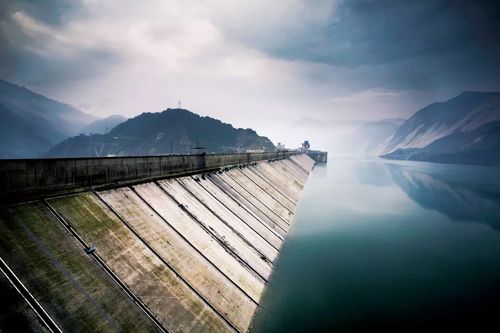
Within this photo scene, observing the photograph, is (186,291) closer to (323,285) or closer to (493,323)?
(323,285)

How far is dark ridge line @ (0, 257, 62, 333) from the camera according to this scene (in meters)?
7.03

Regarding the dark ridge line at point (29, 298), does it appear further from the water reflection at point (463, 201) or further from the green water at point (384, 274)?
the water reflection at point (463, 201)

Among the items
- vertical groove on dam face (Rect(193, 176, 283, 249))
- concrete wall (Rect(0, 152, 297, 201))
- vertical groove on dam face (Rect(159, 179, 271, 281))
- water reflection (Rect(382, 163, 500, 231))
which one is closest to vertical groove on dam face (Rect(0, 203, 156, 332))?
concrete wall (Rect(0, 152, 297, 201))

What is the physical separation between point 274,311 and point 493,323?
10.7 meters

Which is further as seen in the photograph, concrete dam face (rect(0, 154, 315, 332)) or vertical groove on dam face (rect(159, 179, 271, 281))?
vertical groove on dam face (rect(159, 179, 271, 281))

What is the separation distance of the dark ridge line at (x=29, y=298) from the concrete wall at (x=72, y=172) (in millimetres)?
2913

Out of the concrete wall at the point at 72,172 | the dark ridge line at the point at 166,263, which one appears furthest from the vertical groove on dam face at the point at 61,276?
the dark ridge line at the point at 166,263

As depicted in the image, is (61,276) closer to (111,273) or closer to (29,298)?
(29,298)

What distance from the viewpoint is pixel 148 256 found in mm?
11500

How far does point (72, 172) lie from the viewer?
12328 millimetres

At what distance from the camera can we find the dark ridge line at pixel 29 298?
277 inches

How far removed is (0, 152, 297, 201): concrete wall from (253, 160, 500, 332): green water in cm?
1049

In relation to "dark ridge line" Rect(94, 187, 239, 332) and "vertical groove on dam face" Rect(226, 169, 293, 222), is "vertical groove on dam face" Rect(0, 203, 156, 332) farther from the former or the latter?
"vertical groove on dam face" Rect(226, 169, 293, 222)

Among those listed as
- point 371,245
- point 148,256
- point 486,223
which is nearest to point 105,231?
point 148,256
